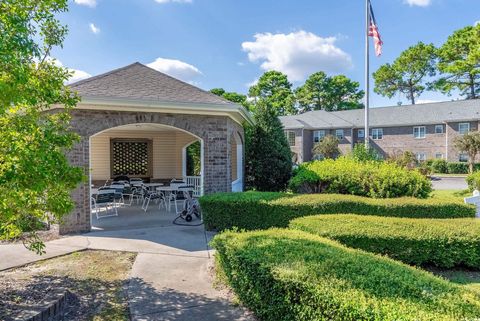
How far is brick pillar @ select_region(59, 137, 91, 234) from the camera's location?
26.5 feet

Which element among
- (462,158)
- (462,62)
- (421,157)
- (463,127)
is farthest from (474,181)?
(421,157)

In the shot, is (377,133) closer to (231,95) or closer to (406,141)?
(406,141)

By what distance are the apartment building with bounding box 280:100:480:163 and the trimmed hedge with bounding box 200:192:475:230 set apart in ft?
89.5

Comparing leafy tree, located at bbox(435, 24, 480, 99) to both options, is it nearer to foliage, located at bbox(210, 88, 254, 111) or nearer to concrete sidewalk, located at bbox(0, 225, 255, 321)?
concrete sidewalk, located at bbox(0, 225, 255, 321)

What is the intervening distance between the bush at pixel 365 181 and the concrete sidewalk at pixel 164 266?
13.6ft

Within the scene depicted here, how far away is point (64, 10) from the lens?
13.6 feet

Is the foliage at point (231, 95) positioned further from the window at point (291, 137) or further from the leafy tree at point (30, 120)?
the leafy tree at point (30, 120)

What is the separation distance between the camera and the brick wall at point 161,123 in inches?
321

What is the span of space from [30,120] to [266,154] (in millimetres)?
10924

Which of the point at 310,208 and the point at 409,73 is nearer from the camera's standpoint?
the point at 310,208

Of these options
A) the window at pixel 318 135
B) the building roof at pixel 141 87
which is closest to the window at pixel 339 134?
the window at pixel 318 135

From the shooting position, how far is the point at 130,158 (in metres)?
15.4

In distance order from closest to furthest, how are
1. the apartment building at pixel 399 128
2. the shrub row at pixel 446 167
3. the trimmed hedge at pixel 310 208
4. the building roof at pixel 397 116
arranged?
the trimmed hedge at pixel 310 208 < the shrub row at pixel 446 167 < the apartment building at pixel 399 128 < the building roof at pixel 397 116

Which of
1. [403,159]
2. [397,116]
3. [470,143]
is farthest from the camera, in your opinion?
[397,116]
